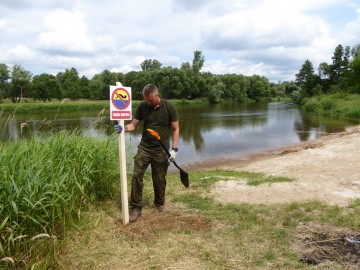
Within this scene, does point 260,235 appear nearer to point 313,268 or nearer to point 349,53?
point 313,268

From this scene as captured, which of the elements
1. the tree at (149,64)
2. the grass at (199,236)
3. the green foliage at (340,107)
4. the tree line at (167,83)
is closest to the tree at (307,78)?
the tree line at (167,83)

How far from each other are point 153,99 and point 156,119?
34cm

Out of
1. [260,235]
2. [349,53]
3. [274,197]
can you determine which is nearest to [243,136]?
[274,197]

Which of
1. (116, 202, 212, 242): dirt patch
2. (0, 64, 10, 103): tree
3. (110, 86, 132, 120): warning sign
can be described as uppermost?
(0, 64, 10, 103): tree

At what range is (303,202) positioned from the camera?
538cm

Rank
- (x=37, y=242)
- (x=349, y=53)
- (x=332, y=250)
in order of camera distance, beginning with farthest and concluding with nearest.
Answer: (x=349, y=53)
(x=332, y=250)
(x=37, y=242)

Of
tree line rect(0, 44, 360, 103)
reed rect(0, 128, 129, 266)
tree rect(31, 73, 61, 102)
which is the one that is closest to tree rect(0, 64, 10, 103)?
tree line rect(0, 44, 360, 103)

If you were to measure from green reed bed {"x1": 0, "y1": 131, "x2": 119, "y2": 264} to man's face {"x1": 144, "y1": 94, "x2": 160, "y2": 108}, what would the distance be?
126cm

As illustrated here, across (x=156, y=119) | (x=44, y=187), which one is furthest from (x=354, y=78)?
(x=44, y=187)

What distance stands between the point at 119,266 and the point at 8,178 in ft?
4.92

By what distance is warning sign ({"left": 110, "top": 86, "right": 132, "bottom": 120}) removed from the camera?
14.0 feet

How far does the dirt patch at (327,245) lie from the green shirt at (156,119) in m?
2.38

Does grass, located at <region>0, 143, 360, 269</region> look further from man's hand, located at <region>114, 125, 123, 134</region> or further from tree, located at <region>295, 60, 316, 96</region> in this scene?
tree, located at <region>295, 60, 316, 96</region>

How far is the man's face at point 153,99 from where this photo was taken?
4.69 metres
